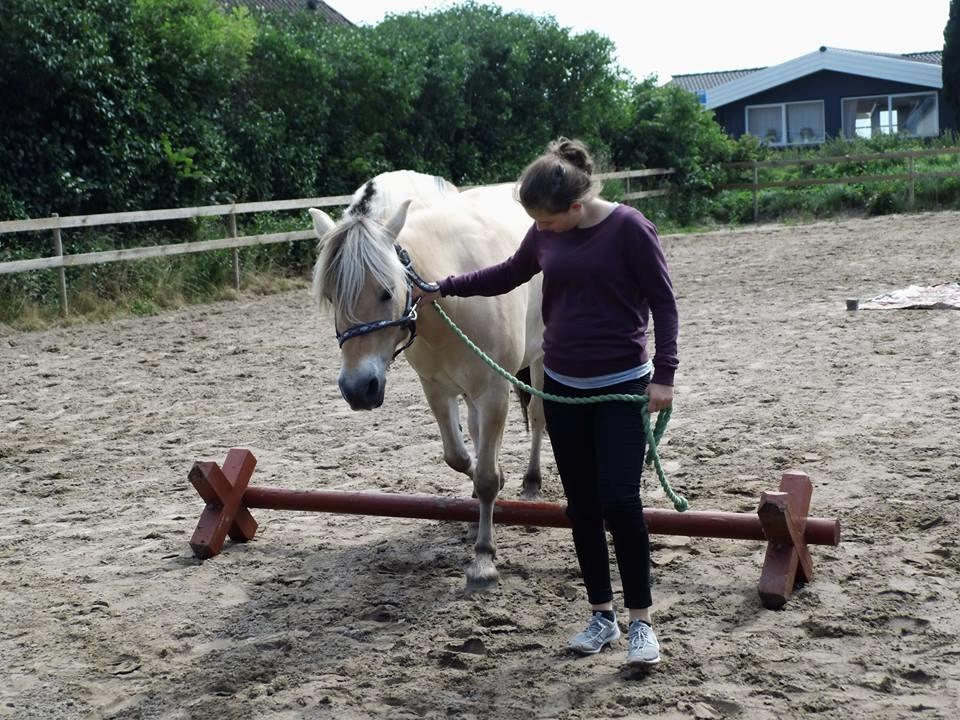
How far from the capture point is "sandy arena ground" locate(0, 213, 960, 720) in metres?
3.32

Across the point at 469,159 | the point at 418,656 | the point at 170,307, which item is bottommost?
the point at 418,656

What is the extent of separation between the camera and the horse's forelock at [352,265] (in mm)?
3744

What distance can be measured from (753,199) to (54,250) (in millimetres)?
15181

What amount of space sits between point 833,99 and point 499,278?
35.4m

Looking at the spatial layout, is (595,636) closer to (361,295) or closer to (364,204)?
(361,295)

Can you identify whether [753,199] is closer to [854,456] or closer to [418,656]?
[854,456]

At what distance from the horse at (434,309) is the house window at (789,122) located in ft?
111

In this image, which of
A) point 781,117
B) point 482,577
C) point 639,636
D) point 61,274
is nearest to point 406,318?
point 482,577

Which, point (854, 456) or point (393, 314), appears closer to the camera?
point (393, 314)

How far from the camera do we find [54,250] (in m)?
12.0

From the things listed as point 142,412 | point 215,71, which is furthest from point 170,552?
point 215,71

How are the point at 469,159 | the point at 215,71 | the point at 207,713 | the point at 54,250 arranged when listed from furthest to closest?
the point at 469,159, the point at 215,71, the point at 54,250, the point at 207,713

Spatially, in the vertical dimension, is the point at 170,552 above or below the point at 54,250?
below

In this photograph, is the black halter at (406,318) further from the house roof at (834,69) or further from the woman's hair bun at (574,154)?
the house roof at (834,69)
